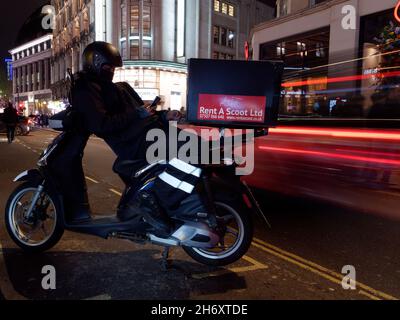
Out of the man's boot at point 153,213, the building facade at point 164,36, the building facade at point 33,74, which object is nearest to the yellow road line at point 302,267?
the man's boot at point 153,213

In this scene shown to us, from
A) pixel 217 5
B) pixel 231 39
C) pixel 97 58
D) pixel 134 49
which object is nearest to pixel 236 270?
pixel 97 58

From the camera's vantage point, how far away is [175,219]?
3693 mm

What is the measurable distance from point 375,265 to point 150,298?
2.29 meters

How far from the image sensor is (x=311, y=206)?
667cm

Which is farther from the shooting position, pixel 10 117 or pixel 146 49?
pixel 146 49

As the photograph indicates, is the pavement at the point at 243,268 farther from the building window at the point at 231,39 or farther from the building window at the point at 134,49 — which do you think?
the building window at the point at 231,39

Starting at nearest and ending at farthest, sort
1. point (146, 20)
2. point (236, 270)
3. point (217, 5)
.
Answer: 1. point (236, 270)
2. point (146, 20)
3. point (217, 5)

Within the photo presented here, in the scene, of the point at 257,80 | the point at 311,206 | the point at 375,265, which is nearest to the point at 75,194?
the point at 257,80

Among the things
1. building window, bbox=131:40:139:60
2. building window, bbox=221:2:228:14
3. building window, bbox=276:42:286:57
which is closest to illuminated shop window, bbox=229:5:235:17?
building window, bbox=221:2:228:14

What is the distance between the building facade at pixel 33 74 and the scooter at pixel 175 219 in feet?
231

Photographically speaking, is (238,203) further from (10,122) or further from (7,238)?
(10,122)

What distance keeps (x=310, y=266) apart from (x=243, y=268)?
0.66m

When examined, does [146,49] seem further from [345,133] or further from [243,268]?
[243,268]

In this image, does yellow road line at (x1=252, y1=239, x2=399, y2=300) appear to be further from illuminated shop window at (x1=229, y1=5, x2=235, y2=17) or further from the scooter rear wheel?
illuminated shop window at (x1=229, y1=5, x2=235, y2=17)
